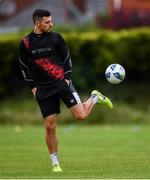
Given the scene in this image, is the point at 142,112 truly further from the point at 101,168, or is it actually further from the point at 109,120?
the point at 101,168

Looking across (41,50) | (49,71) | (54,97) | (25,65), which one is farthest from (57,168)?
(41,50)

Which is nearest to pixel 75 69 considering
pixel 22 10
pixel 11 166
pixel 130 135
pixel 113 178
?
pixel 130 135

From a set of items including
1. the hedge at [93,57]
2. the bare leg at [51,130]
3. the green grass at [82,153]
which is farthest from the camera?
the hedge at [93,57]

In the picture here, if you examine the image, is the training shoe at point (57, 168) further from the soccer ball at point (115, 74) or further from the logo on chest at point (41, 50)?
the soccer ball at point (115, 74)

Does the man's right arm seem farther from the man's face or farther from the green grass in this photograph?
the green grass

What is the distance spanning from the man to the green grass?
74cm

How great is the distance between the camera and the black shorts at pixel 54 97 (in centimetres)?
1424

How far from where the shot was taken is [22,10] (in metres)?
75.7

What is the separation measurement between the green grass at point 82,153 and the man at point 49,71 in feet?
2.42

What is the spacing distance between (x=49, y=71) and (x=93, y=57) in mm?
19246

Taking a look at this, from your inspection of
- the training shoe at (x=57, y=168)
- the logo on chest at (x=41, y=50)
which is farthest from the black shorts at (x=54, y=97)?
the training shoe at (x=57, y=168)

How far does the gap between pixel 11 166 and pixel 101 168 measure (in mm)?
1580

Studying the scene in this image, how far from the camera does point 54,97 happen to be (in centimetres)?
1434

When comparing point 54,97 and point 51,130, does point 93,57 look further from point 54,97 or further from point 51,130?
point 51,130
